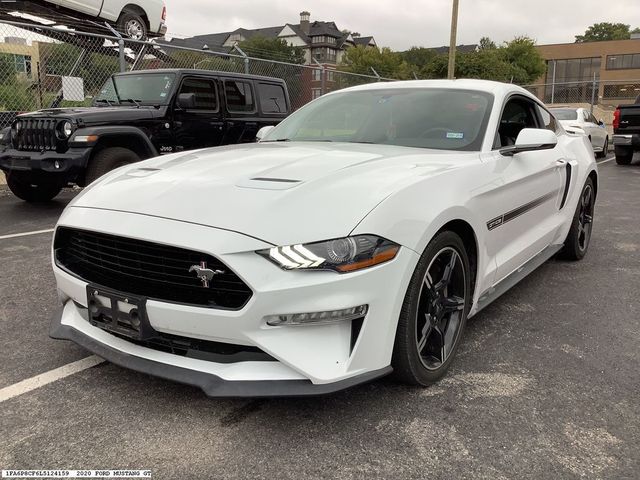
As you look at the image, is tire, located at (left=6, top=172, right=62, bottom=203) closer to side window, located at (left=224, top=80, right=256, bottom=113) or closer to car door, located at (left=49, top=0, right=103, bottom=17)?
side window, located at (left=224, top=80, right=256, bottom=113)

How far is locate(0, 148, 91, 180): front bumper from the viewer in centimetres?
651

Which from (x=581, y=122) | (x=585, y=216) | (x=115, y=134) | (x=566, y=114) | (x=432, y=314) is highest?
(x=566, y=114)

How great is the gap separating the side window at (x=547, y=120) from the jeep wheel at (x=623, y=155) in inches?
426

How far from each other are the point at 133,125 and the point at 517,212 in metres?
5.30

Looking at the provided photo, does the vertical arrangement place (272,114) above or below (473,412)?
above

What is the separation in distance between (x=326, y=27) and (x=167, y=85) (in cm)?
11097

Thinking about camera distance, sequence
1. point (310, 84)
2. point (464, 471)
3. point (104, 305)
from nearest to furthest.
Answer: point (464, 471) < point (104, 305) < point (310, 84)

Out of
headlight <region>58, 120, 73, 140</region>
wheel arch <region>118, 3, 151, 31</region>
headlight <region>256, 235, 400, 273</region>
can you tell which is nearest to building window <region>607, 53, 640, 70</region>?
wheel arch <region>118, 3, 151, 31</region>

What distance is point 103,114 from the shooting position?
686cm

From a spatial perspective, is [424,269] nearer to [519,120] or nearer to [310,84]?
[519,120]

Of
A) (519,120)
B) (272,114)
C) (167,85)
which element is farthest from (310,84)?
(519,120)

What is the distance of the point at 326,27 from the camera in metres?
111

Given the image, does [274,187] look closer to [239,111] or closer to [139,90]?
[139,90]

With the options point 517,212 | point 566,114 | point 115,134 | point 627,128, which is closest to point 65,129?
point 115,134
